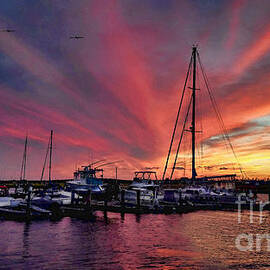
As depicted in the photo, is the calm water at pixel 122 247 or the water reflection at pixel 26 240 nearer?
the calm water at pixel 122 247

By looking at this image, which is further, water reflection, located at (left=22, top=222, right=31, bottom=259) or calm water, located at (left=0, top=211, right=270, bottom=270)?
water reflection, located at (left=22, top=222, right=31, bottom=259)

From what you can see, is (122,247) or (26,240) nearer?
(122,247)

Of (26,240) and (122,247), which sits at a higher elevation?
(26,240)

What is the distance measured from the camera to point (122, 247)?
20.9 meters

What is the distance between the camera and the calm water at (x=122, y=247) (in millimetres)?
16562

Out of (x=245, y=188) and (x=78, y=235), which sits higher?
(x=245, y=188)

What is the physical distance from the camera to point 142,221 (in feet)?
115

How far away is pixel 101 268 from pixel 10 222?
19.7 metres

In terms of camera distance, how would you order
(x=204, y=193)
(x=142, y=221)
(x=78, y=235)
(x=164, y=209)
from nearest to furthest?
(x=78, y=235)
(x=142, y=221)
(x=164, y=209)
(x=204, y=193)

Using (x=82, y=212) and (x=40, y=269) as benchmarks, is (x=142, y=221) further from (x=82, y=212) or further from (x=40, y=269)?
(x=40, y=269)

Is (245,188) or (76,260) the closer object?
(76,260)

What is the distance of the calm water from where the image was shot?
1656 centimetres

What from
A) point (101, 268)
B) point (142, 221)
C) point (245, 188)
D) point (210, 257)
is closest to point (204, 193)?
point (142, 221)

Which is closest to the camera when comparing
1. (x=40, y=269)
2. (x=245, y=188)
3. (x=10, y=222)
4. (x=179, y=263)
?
(x=40, y=269)
